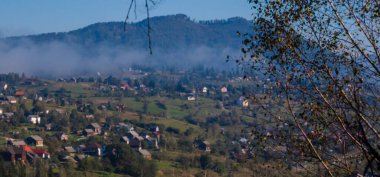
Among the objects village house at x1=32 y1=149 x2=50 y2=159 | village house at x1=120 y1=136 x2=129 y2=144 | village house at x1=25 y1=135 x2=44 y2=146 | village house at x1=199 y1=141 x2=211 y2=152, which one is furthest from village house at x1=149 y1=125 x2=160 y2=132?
village house at x1=32 y1=149 x2=50 y2=159

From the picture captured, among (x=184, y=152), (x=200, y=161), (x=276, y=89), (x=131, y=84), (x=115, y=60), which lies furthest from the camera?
(x=115, y=60)

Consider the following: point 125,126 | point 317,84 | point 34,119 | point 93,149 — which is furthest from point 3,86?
point 317,84

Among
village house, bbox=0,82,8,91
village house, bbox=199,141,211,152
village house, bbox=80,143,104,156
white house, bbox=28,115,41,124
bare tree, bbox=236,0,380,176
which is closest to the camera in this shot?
bare tree, bbox=236,0,380,176

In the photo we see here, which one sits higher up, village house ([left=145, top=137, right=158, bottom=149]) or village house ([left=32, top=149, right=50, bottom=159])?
village house ([left=32, top=149, right=50, bottom=159])

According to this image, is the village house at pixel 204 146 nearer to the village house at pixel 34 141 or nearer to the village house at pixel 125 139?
the village house at pixel 125 139

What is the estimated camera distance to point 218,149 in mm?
41500

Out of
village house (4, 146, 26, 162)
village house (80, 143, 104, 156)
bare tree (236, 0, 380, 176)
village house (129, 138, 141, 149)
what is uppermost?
bare tree (236, 0, 380, 176)

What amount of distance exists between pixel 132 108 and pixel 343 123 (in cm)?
5787

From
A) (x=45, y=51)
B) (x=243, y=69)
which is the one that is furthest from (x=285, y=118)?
(x=45, y=51)

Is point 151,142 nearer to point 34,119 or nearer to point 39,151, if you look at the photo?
point 39,151

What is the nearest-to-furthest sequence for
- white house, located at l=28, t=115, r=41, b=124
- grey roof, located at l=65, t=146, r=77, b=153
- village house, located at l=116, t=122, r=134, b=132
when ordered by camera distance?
grey roof, located at l=65, t=146, r=77, b=153
village house, located at l=116, t=122, r=134, b=132
white house, located at l=28, t=115, r=41, b=124

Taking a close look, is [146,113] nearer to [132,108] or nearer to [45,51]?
[132,108]

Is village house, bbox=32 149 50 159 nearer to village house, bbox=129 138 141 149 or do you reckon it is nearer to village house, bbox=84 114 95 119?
village house, bbox=129 138 141 149

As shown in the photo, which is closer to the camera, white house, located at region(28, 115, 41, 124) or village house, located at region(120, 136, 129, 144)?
village house, located at region(120, 136, 129, 144)
